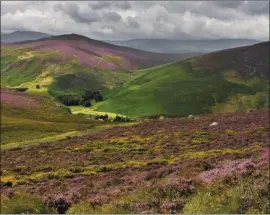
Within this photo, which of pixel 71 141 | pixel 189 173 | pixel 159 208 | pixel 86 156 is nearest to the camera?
pixel 159 208

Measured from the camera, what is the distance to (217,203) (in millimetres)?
15859

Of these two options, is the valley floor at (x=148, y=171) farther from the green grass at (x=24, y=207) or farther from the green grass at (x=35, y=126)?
the green grass at (x=35, y=126)

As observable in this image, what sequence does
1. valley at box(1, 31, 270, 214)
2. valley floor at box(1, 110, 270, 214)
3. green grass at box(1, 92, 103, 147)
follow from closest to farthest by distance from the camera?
valley floor at box(1, 110, 270, 214) → valley at box(1, 31, 270, 214) → green grass at box(1, 92, 103, 147)

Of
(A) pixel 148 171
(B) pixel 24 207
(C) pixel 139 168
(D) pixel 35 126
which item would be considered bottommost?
(D) pixel 35 126

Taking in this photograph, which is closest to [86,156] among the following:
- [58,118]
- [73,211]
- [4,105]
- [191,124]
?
[191,124]

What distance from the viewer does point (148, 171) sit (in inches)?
1428

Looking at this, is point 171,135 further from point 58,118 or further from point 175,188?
point 58,118

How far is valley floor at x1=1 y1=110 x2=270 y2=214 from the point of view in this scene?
58.2 ft

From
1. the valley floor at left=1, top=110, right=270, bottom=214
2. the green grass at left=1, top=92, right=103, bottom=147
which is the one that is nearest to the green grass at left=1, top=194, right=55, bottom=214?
the valley floor at left=1, top=110, right=270, bottom=214

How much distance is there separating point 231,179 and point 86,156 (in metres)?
43.8

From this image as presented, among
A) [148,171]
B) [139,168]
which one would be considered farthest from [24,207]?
[139,168]

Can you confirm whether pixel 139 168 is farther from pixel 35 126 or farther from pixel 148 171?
pixel 35 126

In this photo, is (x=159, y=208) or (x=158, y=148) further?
(x=158, y=148)

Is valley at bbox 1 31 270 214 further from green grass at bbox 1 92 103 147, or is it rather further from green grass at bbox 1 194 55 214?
green grass at bbox 1 92 103 147
